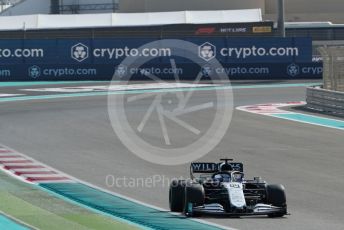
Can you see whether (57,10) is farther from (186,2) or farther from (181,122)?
(181,122)

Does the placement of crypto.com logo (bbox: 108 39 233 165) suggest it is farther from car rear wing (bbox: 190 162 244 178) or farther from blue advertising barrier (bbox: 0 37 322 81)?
car rear wing (bbox: 190 162 244 178)

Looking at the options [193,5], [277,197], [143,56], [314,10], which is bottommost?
[277,197]

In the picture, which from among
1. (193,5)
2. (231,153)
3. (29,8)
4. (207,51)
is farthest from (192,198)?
(29,8)

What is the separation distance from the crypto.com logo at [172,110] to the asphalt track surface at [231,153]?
0.38 m

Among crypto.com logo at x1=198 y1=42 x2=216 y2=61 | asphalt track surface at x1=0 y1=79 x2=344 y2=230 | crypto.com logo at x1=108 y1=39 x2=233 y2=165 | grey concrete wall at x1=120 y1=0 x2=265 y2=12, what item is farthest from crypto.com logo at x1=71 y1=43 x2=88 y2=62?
grey concrete wall at x1=120 y1=0 x2=265 y2=12

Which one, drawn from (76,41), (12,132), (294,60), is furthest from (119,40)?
(12,132)

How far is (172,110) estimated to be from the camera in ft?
121

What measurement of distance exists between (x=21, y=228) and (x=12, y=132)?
15452mm

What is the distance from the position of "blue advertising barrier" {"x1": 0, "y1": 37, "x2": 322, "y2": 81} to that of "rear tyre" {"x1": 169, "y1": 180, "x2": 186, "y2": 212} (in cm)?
3605

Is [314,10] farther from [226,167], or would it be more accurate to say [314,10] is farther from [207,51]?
[226,167]

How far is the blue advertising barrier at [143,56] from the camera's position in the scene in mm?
51406

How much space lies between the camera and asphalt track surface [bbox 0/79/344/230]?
53.0 feet

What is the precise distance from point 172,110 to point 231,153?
42.1 feet

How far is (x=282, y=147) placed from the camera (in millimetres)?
25422
